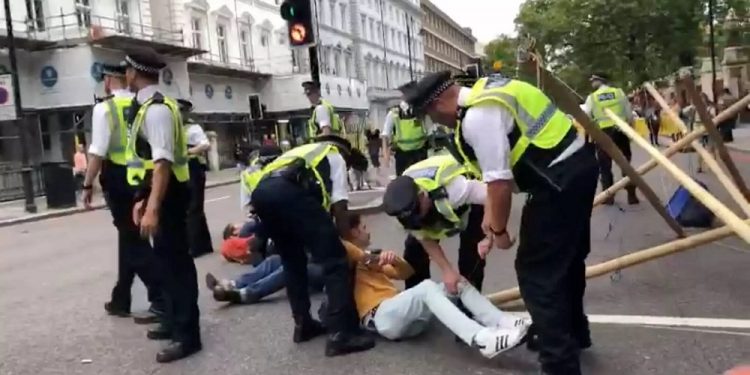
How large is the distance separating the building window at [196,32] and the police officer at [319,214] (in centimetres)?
3570

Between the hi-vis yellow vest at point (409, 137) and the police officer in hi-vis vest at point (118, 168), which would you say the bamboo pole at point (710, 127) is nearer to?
the police officer in hi-vis vest at point (118, 168)

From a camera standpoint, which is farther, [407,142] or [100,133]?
[407,142]

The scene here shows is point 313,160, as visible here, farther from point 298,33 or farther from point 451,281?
point 298,33

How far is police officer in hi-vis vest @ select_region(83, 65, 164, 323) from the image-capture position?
5988 millimetres

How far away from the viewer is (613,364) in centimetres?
443

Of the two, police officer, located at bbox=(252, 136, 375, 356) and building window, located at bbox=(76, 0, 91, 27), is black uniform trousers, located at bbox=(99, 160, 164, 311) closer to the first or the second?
police officer, located at bbox=(252, 136, 375, 356)

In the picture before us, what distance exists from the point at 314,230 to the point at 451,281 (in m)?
0.84

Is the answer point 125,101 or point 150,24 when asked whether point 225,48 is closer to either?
point 150,24

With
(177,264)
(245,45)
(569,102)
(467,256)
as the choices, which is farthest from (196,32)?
(569,102)

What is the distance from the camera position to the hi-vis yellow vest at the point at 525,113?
3709 mm

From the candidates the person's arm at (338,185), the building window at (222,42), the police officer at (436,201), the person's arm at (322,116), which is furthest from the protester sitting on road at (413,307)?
the building window at (222,42)

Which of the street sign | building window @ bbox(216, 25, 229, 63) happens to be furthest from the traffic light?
building window @ bbox(216, 25, 229, 63)

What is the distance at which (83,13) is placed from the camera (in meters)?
31.0

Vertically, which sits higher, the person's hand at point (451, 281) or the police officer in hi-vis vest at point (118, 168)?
the police officer in hi-vis vest at point (118, 168)
